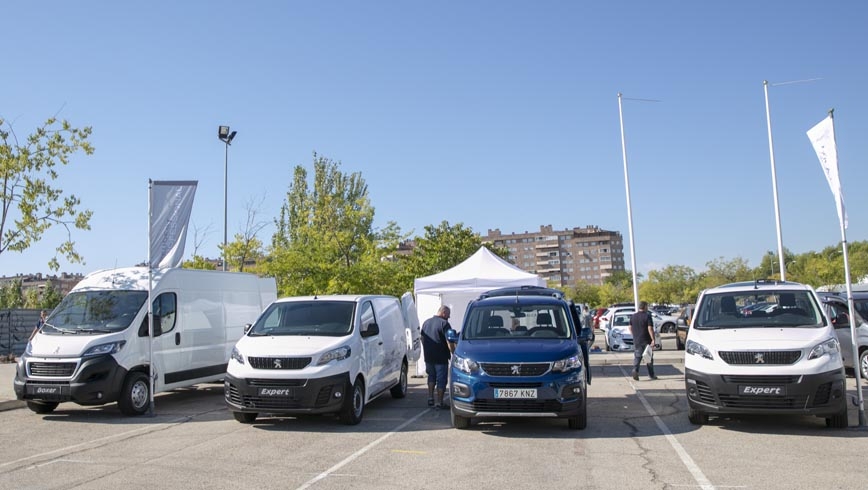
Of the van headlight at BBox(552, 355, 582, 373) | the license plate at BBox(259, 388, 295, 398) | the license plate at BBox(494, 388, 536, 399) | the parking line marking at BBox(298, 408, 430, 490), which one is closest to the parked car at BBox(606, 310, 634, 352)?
the parking line marking at BBox(298, 408, 430, 490)

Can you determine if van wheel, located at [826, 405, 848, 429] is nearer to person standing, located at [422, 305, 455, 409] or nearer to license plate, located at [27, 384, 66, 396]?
person standing, located at [422, 305, 455, 409]

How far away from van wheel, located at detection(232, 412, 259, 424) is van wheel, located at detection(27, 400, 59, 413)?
4233 millimetres

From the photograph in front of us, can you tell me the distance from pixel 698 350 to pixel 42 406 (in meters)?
11.0

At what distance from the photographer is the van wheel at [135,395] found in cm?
1181

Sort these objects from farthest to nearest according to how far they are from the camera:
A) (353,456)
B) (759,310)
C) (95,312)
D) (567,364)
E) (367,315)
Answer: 1. (95,312)
2. (367,315)
3. (759,310)
4. (567,364)
5. (353,456)

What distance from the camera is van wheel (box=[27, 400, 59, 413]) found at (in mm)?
12430

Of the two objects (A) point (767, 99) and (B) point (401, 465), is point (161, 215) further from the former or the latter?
(A) point (767, 99)

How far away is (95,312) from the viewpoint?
40.9ft

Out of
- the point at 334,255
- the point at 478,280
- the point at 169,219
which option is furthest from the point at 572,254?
the point at 169,219

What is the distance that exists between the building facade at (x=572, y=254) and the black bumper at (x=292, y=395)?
172968 millimetres

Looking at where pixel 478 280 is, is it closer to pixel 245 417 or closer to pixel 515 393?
pixel 245 417

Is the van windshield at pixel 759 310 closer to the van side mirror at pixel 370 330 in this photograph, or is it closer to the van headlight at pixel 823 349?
the van headlight at pixel 823 349

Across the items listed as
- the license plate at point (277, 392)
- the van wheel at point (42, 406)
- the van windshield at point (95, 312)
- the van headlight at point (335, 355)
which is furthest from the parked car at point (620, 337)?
the van wheel at point (42, 406)

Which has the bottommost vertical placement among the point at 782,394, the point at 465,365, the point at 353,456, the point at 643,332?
the point at 353,456
